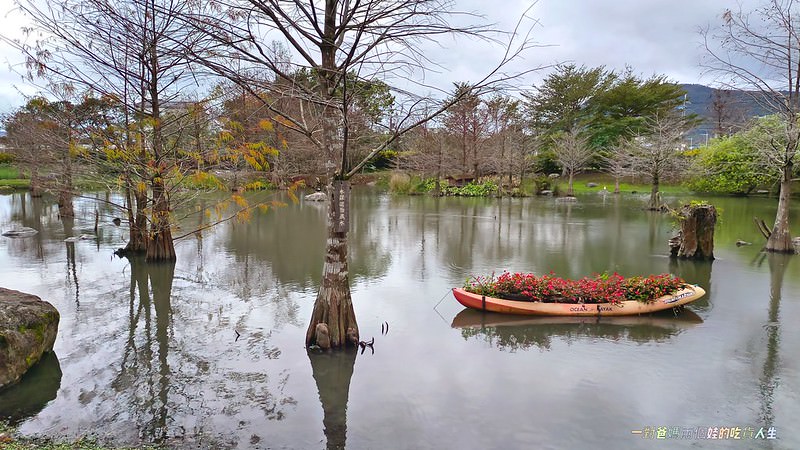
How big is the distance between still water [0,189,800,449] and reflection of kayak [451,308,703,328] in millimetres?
48

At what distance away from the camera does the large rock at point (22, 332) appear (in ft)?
19.8

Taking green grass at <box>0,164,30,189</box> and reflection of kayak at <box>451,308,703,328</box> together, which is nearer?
reflection of kayak at <box>451,308,703,328</box>

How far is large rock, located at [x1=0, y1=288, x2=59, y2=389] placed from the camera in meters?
6.03

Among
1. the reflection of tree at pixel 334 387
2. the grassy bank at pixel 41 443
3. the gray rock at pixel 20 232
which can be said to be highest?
the gray rock at pixel 20 232

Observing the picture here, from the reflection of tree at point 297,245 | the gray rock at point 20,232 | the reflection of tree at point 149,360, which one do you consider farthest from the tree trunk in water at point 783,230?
the gray rock at point 20,232

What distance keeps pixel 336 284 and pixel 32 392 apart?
3.88 m

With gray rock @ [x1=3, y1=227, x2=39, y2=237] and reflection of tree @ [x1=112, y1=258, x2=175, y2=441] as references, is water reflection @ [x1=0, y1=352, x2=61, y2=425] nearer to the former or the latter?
reflection of tree @ [x1=112, y1=258, x2=175, y2=441]

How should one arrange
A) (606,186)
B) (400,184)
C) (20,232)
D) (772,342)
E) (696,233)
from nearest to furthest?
(772,342)
(696,233)
(20,232)
(400,184)
(606,186)

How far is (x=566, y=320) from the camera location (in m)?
8.70

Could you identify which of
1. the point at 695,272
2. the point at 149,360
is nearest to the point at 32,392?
the point at 149,360

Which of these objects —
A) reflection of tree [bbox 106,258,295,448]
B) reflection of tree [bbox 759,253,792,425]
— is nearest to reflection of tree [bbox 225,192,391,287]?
reflection of tree [bbox 106,258,295,448]

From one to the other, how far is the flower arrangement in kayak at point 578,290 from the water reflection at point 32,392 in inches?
252

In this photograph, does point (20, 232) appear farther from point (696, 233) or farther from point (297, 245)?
point (696, 233)

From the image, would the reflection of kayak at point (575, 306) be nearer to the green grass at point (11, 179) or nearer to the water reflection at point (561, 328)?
the water reflection at point (561, 328)
